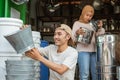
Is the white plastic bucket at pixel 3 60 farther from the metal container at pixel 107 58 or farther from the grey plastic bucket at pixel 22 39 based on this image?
the metal container at pixel 107 58

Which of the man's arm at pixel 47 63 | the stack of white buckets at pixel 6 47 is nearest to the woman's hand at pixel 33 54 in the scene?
the man's arm at pixel 47 63

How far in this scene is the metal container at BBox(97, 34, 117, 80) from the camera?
4062mm

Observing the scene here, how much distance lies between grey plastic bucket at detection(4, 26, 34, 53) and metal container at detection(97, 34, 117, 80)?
5.66 feet

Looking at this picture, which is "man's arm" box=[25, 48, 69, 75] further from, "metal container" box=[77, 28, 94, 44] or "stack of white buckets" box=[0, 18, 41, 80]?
"metal container" box=[77, 28, 94, 44]

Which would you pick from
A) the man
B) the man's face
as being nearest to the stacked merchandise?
the man

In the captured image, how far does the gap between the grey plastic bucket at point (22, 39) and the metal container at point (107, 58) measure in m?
1.72

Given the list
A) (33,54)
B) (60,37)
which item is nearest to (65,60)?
(60,37)

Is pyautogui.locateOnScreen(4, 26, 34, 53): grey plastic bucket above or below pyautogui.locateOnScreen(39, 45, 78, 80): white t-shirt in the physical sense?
above

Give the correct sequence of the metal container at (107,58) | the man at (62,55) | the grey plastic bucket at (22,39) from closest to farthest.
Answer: the grey plastic bucket at (22,39) → the man at (62,55) → the metal container at (107,58)

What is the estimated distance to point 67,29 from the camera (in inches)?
126

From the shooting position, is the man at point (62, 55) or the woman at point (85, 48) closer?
the man at point (62, 55)

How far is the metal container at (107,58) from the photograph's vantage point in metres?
4.06

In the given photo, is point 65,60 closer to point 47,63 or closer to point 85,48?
point 47,63

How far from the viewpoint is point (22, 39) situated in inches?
97.0
